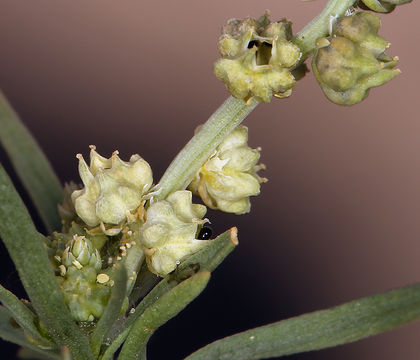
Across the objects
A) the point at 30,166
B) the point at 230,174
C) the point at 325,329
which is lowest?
the point at 325,329

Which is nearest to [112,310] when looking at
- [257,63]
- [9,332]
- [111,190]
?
[111,190]

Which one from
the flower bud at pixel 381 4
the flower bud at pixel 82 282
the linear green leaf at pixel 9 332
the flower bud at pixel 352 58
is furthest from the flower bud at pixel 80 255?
the flower bud at pixel 381 4

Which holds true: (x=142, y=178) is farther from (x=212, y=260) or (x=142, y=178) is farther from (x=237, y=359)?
(x=237, y=359)

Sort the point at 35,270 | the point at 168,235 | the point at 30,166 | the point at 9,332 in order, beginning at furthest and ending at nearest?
the point at 30,166 < the point at 9,332 < the point at 168,235 < the point at 35,270

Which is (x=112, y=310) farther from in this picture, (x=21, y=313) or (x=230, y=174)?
(x=230, y=174)

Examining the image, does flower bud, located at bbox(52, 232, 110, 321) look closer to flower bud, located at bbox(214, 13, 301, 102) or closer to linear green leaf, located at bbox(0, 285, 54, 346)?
linear green leaf, located at bbox(0, 285, 54, 346)

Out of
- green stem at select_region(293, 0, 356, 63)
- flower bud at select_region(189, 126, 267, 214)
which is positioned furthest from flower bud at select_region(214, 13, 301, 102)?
flower bud at select_region(189, 126, 267, 214)

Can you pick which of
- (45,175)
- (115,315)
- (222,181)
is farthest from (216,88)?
(115,315)
